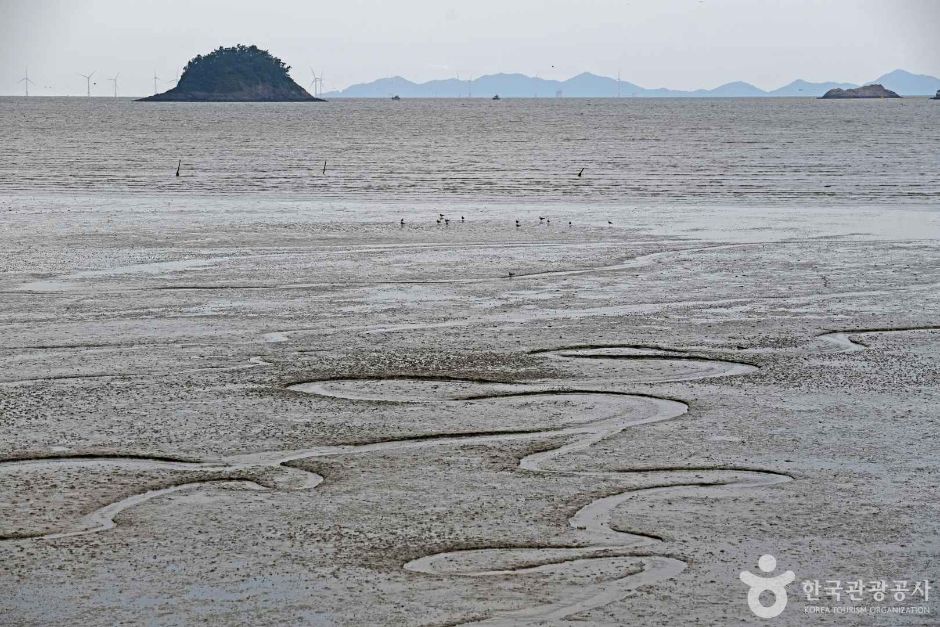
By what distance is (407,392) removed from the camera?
12.0m

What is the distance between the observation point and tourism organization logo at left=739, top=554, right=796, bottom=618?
6.74m

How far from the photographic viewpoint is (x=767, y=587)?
7.02 m

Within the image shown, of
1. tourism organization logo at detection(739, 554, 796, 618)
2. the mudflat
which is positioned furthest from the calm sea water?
tourism organization logo at detection(739, 554, 796, 618)

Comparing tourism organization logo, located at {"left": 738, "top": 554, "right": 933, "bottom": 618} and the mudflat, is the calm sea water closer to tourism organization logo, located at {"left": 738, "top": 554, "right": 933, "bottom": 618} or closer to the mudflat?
the mudflat

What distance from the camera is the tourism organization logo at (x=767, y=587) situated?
6.74 meters

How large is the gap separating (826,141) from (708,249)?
240 ft

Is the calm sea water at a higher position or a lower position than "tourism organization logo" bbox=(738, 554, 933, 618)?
higher

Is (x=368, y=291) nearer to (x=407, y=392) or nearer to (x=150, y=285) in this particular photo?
(x=150, y=285)

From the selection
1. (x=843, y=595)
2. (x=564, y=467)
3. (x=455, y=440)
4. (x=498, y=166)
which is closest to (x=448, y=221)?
(x=455, y=440)

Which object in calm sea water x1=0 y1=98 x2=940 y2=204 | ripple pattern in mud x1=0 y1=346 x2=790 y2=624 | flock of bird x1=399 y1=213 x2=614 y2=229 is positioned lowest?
ripple pattern in mud x1=0 y1=346 x2=790 y2=624

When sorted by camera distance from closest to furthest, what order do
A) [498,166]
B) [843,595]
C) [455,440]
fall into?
[843,595]
[455,440]
[498,166]

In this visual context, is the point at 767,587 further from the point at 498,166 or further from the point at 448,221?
the point at 498,166

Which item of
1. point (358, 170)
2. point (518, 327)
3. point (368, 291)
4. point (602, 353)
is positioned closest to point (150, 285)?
point (368, 291)

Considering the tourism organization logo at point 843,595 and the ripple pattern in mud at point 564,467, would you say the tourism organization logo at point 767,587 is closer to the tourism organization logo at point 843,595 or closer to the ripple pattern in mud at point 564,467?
the tourism organization logo at point 843,595
